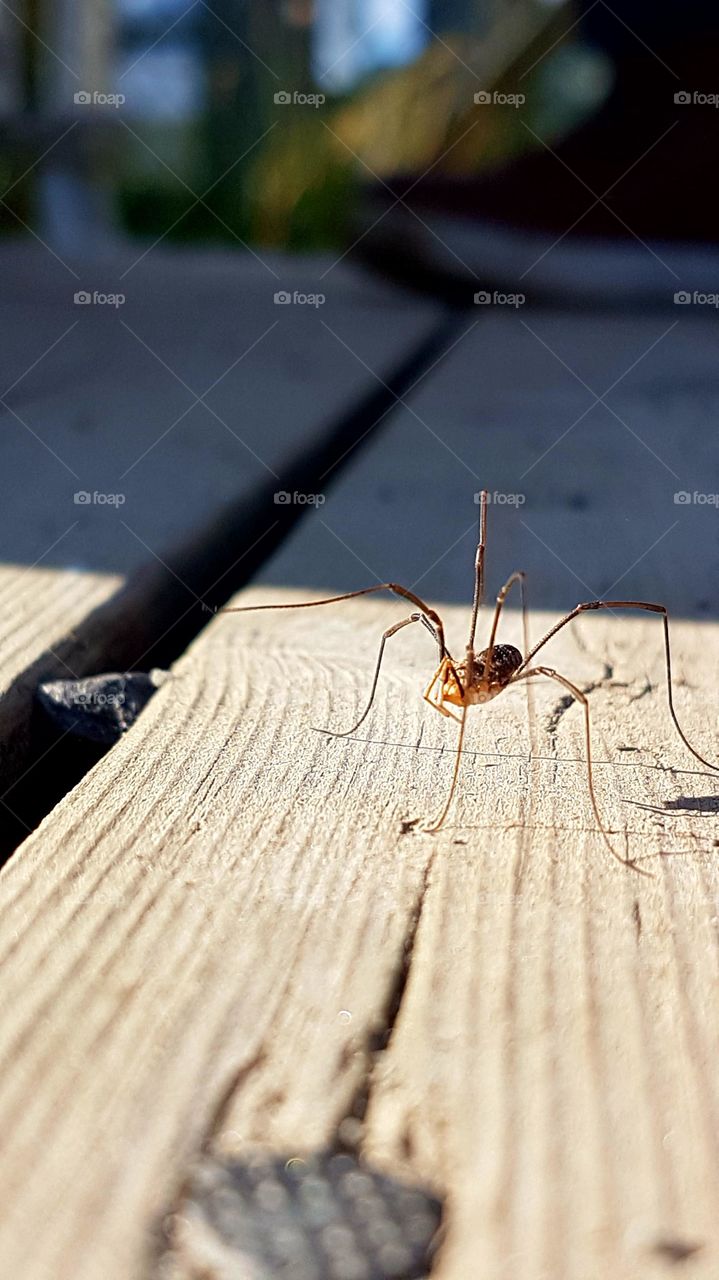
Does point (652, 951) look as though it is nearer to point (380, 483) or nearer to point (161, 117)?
point (380, 483)

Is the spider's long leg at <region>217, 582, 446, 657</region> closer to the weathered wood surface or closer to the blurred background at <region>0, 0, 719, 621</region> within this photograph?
the blurred background at <region>0, 0, 719, 621</region>

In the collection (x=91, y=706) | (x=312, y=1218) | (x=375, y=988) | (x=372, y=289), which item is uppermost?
(x=372, y=289)

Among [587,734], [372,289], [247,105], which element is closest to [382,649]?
[587,734]

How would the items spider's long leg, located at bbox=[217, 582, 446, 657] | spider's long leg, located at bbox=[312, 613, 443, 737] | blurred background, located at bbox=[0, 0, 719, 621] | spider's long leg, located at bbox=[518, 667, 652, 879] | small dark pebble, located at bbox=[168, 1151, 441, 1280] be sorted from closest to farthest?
small dark pebble, located at bbox=[168, 1151, 441, 1280] → spider's long leg, located at bbox=[518, 667, 652, 879] → spider's long leg, located at bbox=[312, 613, 443, 737] → spider's long leg, located at bbox=[217, 582, 446, 657] → blurred background, located at bbox=[0, 0, 719, 621]

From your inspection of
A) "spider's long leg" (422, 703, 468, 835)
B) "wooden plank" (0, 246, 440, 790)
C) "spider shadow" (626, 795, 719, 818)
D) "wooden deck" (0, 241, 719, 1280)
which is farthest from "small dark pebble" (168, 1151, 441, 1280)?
"wooden plank" (0, 246, 440, 790)

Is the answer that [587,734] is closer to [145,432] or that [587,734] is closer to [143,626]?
[143,626]

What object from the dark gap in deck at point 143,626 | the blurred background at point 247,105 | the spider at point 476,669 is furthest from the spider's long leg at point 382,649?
the blurred background at point 247,105

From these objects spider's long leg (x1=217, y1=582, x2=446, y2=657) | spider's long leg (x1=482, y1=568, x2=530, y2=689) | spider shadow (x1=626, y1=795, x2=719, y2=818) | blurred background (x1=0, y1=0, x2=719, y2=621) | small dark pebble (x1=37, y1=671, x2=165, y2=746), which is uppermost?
blurred background (x1=0, y1=0, x2=719, y2=621)
